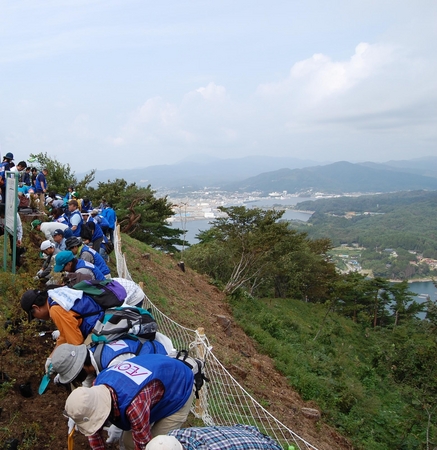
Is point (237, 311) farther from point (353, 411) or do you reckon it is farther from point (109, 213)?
point (109, 213)

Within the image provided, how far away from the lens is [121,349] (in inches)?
98.7

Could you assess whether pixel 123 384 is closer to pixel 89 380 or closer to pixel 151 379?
pixel 151 379

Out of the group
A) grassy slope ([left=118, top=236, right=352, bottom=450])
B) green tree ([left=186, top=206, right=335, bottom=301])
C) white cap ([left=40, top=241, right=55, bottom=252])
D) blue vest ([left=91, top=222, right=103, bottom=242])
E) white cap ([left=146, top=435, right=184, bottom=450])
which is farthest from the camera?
green tree ([left=186, top=206, right=335, bottom=301])

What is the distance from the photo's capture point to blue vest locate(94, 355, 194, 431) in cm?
203

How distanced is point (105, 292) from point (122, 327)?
0.54 metres

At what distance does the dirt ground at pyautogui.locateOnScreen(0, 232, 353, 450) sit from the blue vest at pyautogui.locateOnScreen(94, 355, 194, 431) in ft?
3.88

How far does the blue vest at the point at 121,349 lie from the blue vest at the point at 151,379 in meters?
0.28

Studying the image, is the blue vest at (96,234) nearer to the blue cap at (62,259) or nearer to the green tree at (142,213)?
the blue cap at (62,259)

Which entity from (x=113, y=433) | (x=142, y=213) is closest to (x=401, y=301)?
(x=142, y=213)

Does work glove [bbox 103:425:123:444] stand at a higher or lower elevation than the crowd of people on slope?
lower

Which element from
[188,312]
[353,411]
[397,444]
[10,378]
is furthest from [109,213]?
[397,444]

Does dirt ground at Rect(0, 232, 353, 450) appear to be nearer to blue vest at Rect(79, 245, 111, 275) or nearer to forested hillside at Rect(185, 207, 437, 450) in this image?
forested hillside at Rect(185, 207, 437, 450)

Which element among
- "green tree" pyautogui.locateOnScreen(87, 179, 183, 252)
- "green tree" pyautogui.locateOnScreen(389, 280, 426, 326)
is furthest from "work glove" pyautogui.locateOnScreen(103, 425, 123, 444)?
"green tree" pyautogui.locateOnScreen(389, 280, 426, 326)

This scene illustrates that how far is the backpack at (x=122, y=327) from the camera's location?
2.63 metres
